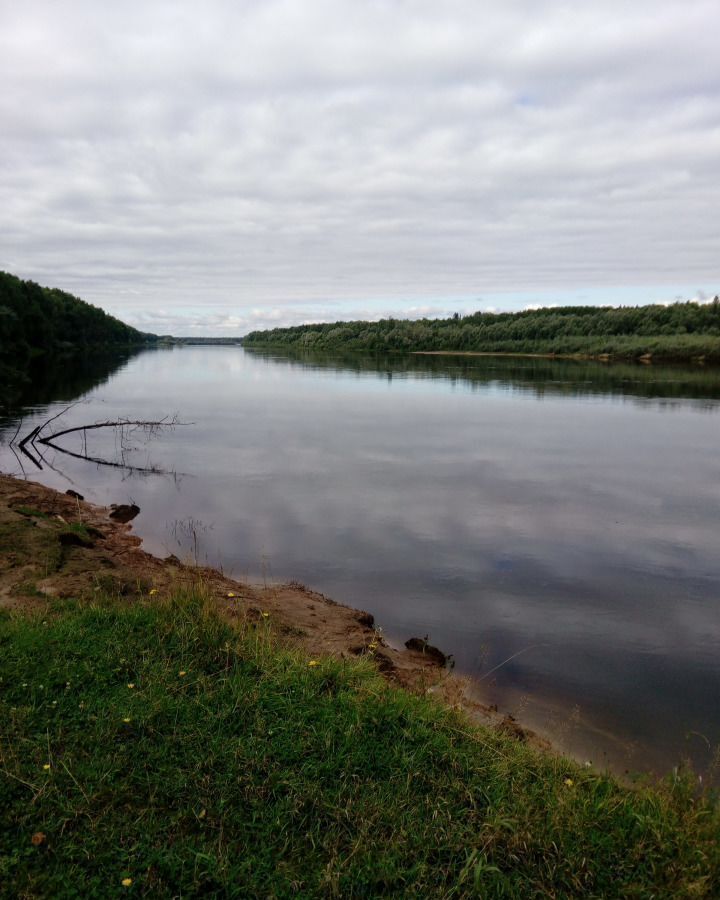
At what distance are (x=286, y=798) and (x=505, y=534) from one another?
9.20 meters

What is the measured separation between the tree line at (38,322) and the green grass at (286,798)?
53.7 metres

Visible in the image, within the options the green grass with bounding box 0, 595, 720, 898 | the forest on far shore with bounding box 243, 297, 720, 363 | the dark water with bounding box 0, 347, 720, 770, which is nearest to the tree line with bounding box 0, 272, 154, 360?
the dark water with bounding box 0, 347, 720, 770

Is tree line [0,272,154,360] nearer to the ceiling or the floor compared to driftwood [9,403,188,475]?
nearer to the ceiling

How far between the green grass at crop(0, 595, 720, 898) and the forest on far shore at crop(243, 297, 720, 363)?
296 feet

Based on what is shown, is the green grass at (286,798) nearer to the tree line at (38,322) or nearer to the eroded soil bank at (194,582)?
the eroded soil bank at (194,582)

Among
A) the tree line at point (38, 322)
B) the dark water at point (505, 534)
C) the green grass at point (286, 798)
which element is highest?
the tree line at point (38, 322)

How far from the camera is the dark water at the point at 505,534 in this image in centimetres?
700

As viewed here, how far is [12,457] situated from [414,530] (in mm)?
13627

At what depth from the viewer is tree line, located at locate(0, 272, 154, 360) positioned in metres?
59.8

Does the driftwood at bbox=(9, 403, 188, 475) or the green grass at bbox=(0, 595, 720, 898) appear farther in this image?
the driftwood at bbox=(9, 403, 188, 475)

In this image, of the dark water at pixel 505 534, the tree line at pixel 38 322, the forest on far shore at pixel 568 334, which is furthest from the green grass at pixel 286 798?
the forest on far shore at pixel 568 334

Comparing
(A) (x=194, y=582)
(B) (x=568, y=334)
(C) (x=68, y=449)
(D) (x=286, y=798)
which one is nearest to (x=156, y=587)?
(A) (x=194, y=582)

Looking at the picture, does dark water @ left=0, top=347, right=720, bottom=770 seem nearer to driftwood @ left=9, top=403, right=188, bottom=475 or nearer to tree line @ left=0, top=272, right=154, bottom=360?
driftwood @ left=9, top=403, right=188, bottom=475

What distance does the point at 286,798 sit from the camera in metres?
3.89
